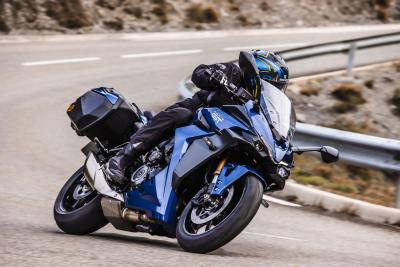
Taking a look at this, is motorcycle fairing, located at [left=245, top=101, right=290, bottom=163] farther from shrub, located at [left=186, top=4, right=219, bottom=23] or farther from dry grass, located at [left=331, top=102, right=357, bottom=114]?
shrub, located at [left=186, top=4, right=219, bottom=23]

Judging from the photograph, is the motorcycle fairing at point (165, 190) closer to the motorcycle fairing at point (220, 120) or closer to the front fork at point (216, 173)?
the motorcycle fairing at point (220, 120)

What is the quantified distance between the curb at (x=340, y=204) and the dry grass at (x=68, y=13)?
43.1 feet

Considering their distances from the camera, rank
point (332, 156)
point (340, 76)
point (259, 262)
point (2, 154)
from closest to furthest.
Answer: point (259, 262), point (332, 156), point (2, 154), point (340, 76)

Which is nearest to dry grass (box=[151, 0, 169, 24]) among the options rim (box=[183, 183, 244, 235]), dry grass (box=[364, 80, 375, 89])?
dry grass (box=[364, 80, 375, 89])

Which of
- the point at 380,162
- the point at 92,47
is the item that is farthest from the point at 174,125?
the point at 92,47

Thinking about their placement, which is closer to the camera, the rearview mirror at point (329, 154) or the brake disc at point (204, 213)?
the brake disc at point (204, 213)

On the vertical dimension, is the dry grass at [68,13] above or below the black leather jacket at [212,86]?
below

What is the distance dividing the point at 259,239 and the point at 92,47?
12.8 metres

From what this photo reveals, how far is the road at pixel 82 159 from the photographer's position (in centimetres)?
571

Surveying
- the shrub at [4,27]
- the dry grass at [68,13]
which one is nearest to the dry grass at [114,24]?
the dry grass at [68,13]

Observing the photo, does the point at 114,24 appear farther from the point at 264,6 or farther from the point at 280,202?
the point at 280,202

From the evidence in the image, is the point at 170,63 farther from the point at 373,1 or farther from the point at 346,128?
the point at 373,1

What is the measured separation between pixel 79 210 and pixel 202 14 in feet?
61.4

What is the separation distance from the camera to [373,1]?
31688 millimetres
